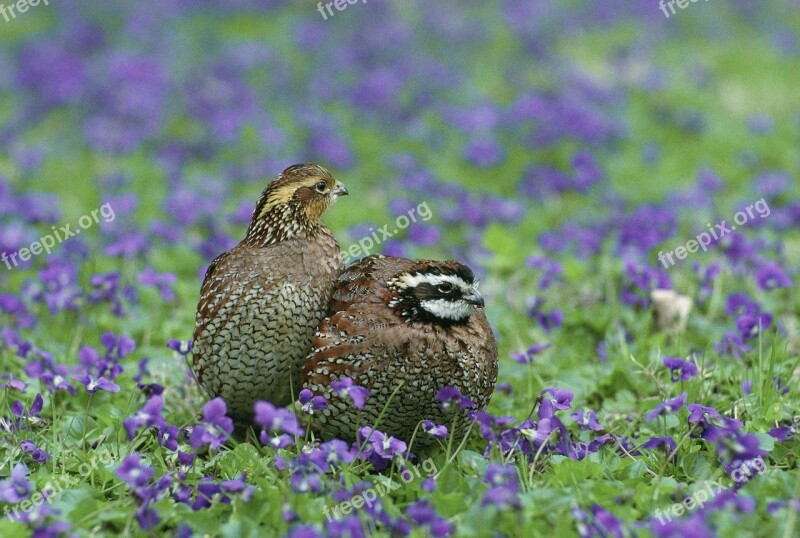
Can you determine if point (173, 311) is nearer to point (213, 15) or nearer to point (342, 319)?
point (342, 319)

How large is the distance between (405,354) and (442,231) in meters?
4.44

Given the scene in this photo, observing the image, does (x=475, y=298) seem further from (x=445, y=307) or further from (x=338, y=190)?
(x=338, y=190)

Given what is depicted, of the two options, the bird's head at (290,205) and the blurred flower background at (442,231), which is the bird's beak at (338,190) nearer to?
the bird's head at (290,205)

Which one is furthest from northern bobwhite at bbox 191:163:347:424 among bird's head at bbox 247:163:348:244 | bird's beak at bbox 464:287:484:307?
bird's beak at bbox 464:287:484:307

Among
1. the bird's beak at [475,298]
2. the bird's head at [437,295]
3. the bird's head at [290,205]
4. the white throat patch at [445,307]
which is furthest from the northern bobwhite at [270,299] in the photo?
the bird's beak at [475,298]

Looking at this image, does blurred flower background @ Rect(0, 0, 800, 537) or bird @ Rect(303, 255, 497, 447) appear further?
bird @ Rect(303, 255, 497, 447)

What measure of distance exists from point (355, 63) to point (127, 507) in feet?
35.0

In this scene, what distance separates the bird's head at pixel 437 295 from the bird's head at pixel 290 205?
746 mm

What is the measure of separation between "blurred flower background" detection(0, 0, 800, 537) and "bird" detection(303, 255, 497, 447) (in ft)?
0.71

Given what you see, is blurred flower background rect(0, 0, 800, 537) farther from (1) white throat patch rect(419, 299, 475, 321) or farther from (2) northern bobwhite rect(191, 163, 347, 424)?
(1) white throat patch rect(419, 299, 475, 321)

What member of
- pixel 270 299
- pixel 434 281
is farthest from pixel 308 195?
pixel 434 281

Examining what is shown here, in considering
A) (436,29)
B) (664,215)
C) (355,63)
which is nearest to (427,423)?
(664,215)

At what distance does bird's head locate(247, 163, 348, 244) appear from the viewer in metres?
5.47

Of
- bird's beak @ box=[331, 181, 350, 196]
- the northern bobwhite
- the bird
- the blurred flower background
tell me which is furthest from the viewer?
bird's beak @ box=[331, 181, 350, 196]
